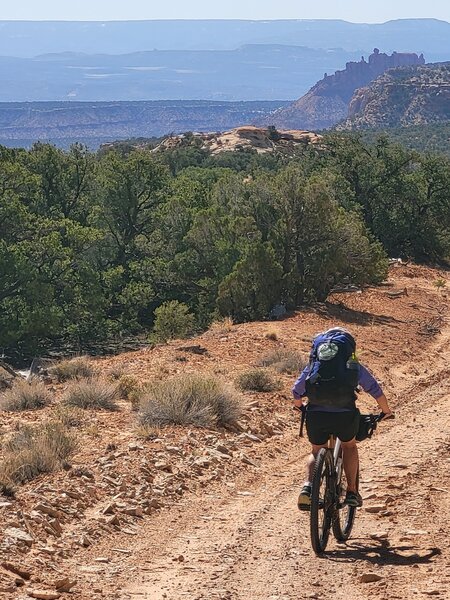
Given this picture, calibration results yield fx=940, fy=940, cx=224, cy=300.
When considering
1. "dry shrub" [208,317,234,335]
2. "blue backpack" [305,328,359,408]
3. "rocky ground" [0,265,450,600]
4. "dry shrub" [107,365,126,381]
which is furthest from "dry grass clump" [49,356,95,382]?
"blue backpack" [305,328,359,408]

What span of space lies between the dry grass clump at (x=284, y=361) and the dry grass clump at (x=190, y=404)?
3.53 meters

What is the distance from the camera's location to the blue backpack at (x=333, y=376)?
6.65m

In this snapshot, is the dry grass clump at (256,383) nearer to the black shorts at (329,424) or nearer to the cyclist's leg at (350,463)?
the cyclist's leg at (350,463)

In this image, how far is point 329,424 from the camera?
6.82 meters

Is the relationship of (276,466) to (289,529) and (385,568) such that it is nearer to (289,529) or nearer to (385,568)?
(289,529)

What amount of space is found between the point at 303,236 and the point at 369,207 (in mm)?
15110

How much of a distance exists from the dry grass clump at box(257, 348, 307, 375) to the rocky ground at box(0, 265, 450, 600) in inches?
53.3

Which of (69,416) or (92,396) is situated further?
(92,396)

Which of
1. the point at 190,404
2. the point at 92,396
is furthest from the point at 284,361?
the point at 190,404

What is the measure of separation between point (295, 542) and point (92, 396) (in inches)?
217

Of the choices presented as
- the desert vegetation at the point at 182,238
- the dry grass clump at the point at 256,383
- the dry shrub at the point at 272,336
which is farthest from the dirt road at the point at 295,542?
the dry shrub at the point at 272,336

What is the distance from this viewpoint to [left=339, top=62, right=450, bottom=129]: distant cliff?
476 feet

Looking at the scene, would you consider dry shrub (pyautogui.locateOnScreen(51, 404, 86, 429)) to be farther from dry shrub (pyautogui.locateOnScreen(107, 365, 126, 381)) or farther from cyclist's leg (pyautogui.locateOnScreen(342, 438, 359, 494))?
cyclist's leg (pyautogui.locateOnScreen(342, 438, 359, 494))

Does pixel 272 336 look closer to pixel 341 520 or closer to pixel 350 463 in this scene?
pixel 341 520
